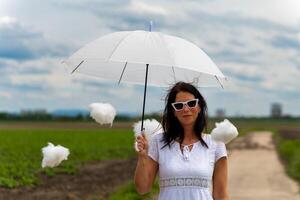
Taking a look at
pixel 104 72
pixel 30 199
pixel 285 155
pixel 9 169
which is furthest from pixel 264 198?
pixel 285 155

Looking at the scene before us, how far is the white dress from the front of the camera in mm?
4328

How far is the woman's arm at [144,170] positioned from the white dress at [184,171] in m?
0.04

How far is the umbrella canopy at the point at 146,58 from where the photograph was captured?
4801mm

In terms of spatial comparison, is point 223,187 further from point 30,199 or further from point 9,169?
point 9,169

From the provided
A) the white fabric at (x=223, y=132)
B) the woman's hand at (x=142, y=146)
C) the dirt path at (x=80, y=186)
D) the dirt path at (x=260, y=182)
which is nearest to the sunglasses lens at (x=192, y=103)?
the white fabric at (x=223, y=132)

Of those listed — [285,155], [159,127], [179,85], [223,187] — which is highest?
[179,85]

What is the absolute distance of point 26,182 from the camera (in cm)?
1446

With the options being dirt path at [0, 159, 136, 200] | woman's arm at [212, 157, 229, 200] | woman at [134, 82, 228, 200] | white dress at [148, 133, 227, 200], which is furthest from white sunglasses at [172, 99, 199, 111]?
dirt path at [0, 159, 136, 200]

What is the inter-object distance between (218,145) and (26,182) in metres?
10.5

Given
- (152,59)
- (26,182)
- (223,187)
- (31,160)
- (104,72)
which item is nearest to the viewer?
(223,187)

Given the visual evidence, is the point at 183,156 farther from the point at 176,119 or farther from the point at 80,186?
the point at 80,186

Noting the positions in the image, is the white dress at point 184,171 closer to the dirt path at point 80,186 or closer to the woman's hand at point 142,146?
the woman's hand at point 142,146

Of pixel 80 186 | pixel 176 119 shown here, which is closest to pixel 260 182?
pixel 80 186

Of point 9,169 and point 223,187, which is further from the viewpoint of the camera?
point 9,169
